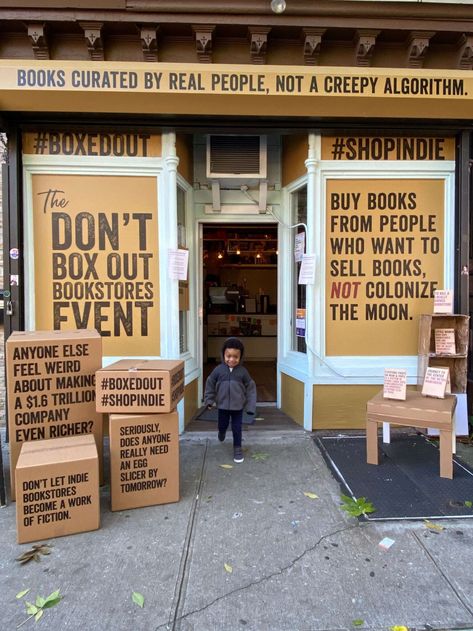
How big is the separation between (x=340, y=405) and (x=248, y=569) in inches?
105

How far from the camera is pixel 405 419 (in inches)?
144

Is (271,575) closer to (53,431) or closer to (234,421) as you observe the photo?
(234,421)

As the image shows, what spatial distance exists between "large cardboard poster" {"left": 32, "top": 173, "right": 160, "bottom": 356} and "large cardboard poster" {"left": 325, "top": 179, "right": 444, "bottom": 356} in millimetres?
2200

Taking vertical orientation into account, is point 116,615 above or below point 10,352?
below

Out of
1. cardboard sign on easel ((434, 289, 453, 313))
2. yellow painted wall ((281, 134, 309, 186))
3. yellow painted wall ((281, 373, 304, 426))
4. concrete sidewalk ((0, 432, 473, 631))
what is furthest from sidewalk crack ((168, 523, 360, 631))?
yellow painted wall ((281, 134, 309, 186))

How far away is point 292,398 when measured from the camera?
5.19 meters

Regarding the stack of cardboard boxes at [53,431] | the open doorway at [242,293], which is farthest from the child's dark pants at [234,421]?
the open doorway at [242,293]

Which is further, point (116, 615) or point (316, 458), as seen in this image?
point (316, 458)

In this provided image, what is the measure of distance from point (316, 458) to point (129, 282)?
289 cm

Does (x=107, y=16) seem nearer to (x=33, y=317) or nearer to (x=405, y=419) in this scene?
(x=33, y=317)

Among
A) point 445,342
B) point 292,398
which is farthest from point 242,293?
point 445,342

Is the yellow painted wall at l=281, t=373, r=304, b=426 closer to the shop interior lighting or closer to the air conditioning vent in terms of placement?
the air conditioning vent

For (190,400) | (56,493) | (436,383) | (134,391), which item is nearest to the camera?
(56,493)

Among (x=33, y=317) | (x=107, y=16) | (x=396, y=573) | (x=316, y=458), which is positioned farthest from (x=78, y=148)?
(x=396, y=573)
